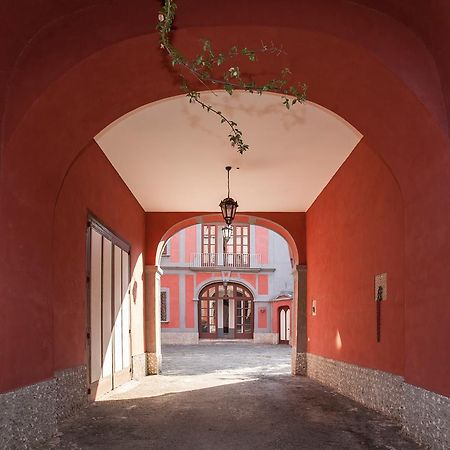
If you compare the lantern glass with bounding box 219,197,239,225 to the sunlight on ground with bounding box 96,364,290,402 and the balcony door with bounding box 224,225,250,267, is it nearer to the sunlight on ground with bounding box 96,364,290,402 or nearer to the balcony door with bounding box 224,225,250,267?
the sunlight on ground with bounding box 96,364,290,402

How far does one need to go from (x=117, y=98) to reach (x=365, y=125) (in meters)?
2.16

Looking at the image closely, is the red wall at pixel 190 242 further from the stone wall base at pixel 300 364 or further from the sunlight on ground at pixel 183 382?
the stone wall base at pixel 300 364

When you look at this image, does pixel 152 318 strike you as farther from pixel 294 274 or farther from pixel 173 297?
pixel 173 297

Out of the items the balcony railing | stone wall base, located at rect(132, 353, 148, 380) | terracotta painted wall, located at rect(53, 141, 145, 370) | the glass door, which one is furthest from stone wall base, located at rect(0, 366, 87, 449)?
the glass door

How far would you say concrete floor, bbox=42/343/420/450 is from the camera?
15.5 feet

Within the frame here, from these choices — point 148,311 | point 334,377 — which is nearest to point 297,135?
point 334,377

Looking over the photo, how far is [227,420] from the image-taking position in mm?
5750

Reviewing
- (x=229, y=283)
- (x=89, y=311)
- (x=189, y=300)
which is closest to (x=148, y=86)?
(x=89, y=311)

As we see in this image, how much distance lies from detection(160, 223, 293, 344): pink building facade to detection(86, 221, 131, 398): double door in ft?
51.4

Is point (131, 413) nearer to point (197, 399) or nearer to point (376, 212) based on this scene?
point (197, 399)

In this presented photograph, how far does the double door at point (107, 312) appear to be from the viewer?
7027mm

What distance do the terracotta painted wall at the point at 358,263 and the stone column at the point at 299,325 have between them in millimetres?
513

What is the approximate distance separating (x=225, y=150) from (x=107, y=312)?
2.80 meters

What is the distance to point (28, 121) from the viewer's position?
4.02 meters
